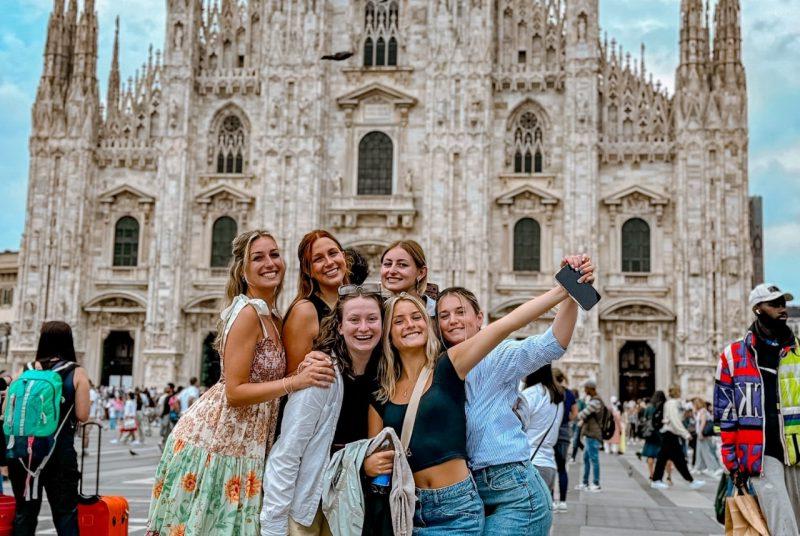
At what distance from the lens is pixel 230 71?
109 ft

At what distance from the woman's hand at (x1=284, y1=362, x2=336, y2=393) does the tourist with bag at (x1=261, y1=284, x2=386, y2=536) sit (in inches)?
1.2

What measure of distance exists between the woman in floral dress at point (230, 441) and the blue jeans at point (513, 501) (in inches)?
41.5

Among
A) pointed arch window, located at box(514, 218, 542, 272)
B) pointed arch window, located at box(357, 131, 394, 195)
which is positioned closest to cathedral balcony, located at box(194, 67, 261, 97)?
pointed arch window, located at box(357, 131, 394, 195)

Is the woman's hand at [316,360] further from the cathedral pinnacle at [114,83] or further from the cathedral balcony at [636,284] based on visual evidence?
the cathedral pinnacle at [114,83]

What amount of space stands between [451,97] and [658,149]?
7.47m

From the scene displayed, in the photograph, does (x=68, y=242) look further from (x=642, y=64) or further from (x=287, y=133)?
(x=642, y=64)

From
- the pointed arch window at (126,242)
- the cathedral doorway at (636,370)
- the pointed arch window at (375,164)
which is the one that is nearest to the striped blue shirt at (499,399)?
the cathedral doorway at (636,370)

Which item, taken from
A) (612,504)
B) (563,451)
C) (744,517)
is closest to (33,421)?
(744,517)

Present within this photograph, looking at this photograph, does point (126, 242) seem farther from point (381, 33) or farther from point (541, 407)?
point (541, 407)

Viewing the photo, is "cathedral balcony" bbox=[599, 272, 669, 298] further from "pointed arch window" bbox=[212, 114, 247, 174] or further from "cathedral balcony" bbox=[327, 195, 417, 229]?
"pointed arch window" bbox=[212, 114, 247, 174]

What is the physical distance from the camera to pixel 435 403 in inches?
157

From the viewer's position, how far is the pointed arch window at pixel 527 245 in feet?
103

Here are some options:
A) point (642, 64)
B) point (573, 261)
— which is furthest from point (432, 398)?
point (642, 64)

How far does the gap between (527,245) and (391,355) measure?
90.7 feet
